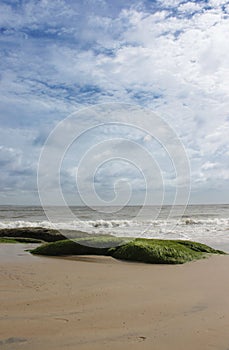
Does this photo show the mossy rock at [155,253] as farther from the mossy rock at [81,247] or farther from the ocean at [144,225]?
the ocean at [144,225]

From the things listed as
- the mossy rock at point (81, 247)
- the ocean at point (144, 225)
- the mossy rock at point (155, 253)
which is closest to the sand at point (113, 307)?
the mossy rock at point (155, 253)

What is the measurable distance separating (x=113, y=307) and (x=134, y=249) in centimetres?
413

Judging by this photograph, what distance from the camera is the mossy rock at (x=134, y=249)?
8.64 metres

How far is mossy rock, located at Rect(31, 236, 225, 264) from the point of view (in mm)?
8641

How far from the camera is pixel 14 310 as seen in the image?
4.65 meters

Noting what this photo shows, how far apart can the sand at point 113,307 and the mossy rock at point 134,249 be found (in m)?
0.74

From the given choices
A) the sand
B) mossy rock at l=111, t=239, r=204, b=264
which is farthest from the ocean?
the sand

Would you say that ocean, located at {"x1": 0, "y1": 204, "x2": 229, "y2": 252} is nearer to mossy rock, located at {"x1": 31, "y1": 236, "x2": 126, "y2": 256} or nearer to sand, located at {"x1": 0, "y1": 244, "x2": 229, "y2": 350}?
mossy rock, located at {"x1": 31, "y1": 236, "x2": 126, "y2": 256}

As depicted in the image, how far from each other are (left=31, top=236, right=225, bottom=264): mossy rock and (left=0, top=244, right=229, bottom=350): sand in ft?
2.43

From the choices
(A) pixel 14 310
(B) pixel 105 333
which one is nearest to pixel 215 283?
(B) pixel 105 333

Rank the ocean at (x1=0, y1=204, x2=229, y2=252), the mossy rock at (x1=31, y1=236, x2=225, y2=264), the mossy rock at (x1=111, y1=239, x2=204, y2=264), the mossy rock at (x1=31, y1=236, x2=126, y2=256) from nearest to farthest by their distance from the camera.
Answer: the mossy rock at (x1=111, y1=239, x2=204, y2=264)
the mossy rock at (x1=31, y1=236, x2=225, y2=264)
the mossy rock at (x1=31, y1=236, x2=126, y2=256)
the ocean at (x1=0, y1=204, x2=229, y2=252)

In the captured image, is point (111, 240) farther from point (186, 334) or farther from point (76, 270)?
point (186, 334)

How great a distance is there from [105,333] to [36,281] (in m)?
2.69

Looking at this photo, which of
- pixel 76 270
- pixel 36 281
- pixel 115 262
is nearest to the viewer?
pixel 36 281
